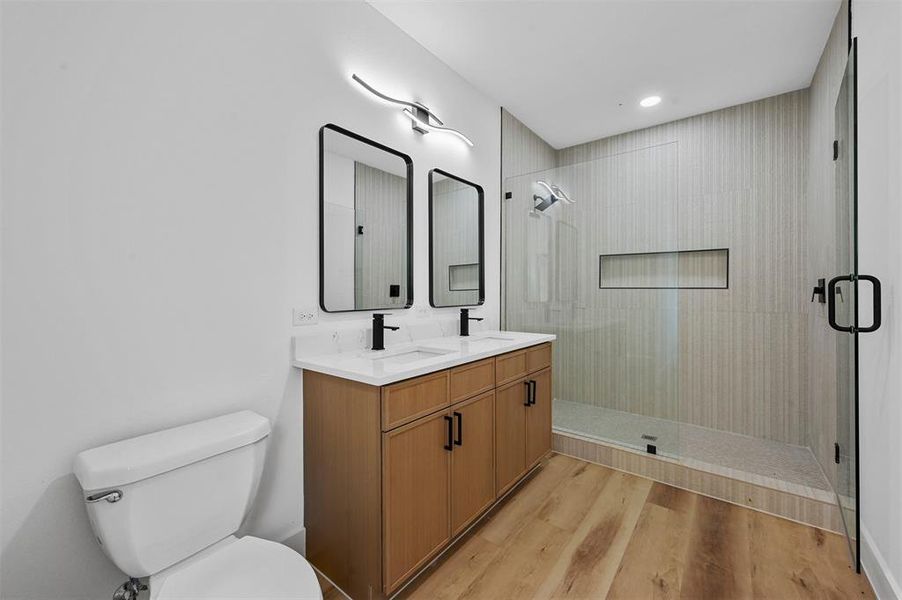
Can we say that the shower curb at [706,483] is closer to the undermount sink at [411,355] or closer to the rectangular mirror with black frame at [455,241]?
the rectangular mirror with black frame at [455,241]

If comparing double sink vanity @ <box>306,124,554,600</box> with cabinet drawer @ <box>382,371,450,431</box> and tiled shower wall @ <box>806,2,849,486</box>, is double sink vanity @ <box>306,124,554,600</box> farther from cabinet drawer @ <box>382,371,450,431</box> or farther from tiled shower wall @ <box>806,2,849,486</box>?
tiled shower wall @ <box>806,2,849,486</box>

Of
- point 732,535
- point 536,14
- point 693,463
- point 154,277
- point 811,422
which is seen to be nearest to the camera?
point 154,277

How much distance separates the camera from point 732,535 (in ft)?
Answer: 6.13

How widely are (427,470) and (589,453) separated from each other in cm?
157

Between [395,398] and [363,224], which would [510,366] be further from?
[363,224]

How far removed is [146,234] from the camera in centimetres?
123

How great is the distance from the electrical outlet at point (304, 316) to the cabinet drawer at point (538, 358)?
48.4 inches

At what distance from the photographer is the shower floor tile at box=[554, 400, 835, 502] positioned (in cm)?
221

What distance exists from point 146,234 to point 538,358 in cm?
201

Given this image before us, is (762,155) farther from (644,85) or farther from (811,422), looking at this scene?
(811,422)

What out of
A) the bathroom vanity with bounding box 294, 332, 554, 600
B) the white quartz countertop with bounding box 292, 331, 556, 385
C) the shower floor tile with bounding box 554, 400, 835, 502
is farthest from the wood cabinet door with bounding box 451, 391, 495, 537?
the shower floor tile with bounding box 554, 400, 835, 502

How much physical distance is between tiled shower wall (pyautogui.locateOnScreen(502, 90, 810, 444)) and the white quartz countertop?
0.67m

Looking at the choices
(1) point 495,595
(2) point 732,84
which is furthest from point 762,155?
(1) point 495,595

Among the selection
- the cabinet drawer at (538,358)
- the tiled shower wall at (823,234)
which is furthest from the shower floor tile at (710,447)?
the cabinet drawer at (538,358)
